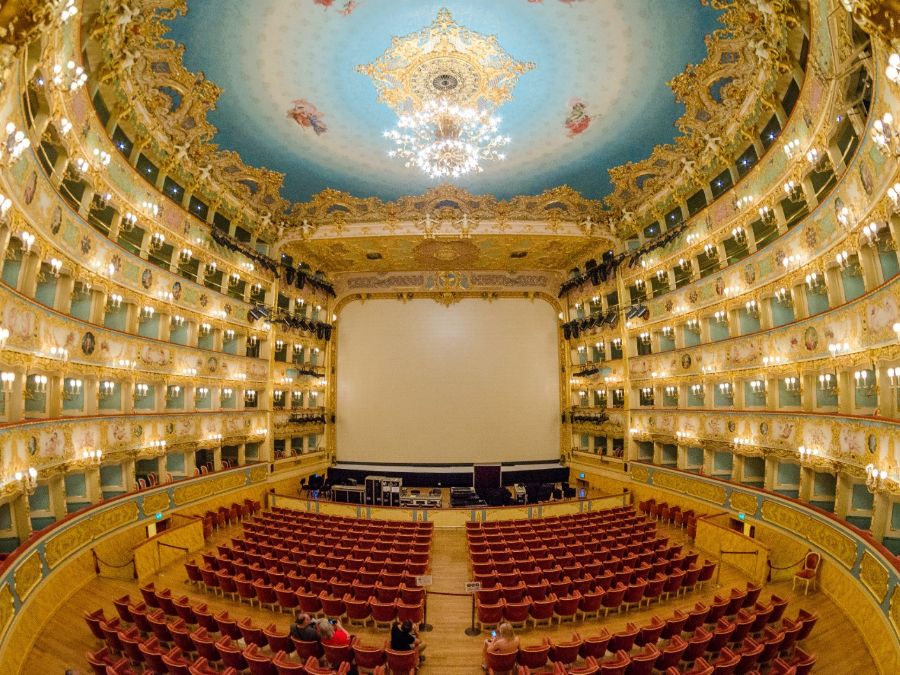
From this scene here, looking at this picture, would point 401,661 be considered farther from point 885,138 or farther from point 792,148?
point 792,148

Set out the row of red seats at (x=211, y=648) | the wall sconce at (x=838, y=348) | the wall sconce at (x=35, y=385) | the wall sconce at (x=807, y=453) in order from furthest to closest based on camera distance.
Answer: the wall sconce at (x=807, y=453), the wall sconce at (x=35, y=385), the wall sconce at (x=838, y=348), the row of red seats at (x=211, y=648)

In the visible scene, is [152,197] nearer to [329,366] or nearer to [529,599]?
[329,366]

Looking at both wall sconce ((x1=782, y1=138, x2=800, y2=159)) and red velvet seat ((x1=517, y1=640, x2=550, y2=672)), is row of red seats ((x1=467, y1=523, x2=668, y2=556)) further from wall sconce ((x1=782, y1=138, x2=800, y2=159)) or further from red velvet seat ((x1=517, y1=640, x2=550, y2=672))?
wall sconce ((x1=782, y1=138, x2=800, y2=159))

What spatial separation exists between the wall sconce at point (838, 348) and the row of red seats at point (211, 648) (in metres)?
12.2

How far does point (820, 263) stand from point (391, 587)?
14249mm

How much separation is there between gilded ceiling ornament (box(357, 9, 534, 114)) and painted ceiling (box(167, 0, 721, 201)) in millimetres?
252

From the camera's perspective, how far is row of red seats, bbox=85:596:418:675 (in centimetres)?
770

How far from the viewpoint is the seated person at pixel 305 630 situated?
852cm

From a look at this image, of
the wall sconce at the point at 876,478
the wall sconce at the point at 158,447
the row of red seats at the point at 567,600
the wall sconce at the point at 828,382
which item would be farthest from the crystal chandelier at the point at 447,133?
the wall sconce at the point at 158,447

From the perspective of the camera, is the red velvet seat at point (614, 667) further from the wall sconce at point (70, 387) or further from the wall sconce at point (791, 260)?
the wall sconce at point (70, 387)

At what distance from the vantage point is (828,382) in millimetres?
13734

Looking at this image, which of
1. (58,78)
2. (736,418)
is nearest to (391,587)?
(58,78)

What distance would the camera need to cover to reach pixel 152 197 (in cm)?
1778

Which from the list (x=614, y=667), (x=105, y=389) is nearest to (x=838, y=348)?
(x=614, y=667)
